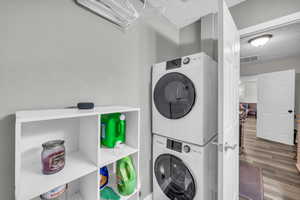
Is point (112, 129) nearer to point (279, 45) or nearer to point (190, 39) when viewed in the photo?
point (190, 39)

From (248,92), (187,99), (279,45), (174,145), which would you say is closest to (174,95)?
(187,99)

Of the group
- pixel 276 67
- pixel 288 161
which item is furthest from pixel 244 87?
pixel 288 161

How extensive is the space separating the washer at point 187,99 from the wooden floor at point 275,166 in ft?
4.75

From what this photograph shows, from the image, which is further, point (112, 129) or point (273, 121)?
point (273, 121)

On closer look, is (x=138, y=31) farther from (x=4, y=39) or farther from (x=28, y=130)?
(x=28, y=130)

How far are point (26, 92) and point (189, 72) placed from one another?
114cm

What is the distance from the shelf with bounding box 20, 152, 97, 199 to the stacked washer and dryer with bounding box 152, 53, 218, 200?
737 mm

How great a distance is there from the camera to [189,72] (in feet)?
3.35

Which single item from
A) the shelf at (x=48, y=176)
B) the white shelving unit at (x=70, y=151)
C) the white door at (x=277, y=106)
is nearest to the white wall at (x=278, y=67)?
the white door at (x=277, y=106)

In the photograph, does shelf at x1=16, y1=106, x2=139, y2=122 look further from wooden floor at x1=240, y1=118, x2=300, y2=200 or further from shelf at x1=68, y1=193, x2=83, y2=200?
wooden floor at x1=240, y1=118, x2=300, y2=200

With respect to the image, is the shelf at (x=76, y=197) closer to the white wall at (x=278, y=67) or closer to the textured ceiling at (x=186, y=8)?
the textured ceiling at (x=186, y=8)

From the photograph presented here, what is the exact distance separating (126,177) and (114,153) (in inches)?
8.2

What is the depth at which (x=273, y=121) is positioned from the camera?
3.47m

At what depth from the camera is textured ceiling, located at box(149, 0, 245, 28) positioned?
132cm
